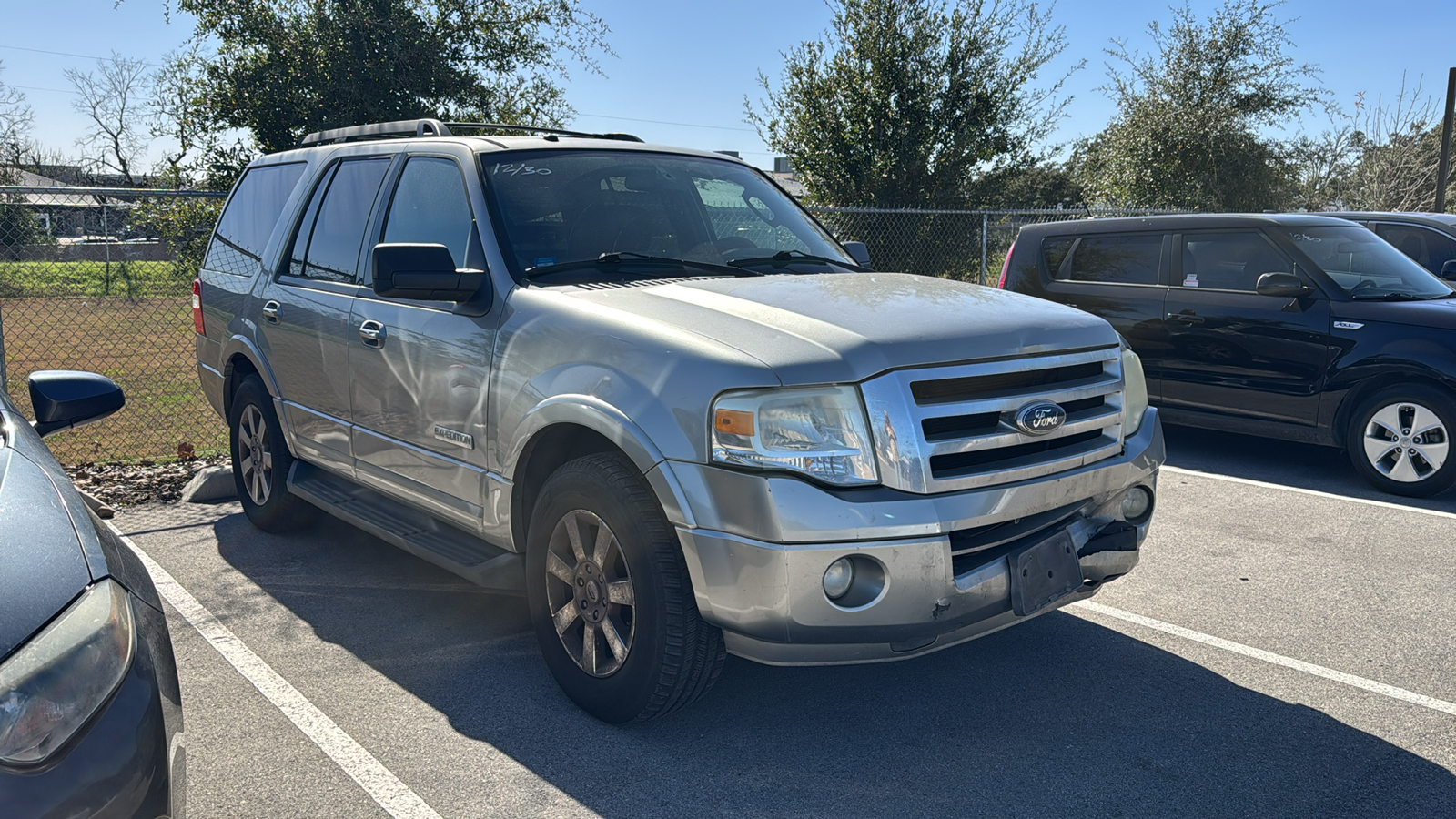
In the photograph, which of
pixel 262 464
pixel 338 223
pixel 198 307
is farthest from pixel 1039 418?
pixel 198 307

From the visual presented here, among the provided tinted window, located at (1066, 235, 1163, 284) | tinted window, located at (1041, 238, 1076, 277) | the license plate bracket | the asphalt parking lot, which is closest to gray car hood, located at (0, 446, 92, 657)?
the asphalt parking lot

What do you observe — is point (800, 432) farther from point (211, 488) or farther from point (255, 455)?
point (211, 488)

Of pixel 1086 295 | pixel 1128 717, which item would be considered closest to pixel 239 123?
pixel 1086 295

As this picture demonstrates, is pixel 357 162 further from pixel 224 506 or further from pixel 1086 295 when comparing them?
pixel 1086 295

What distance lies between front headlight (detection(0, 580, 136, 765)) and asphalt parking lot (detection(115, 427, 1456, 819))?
1263 millimetres

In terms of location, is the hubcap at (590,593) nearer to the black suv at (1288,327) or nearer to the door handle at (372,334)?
the door handle at (372,334)

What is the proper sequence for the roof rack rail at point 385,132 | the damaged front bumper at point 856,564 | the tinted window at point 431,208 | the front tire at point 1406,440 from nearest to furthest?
the damaged front bumper at point 856,564 < the tinted window at point 431,208 < the roof rack rail at point 385,132 < the front tire at point 1406,440

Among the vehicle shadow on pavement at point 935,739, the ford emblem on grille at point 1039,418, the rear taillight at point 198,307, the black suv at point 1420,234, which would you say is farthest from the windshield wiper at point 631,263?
the black suv at point 1420,234

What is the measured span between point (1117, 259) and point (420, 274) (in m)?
6.31

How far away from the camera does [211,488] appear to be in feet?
22.2

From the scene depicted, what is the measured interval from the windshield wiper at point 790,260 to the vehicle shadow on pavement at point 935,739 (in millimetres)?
1617

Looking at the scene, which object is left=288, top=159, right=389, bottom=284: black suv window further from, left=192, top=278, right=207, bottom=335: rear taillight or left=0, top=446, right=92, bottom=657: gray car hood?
left=0, top=446, right=92, bottom=657: gray car hood

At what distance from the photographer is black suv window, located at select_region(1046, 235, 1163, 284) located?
8195 mm

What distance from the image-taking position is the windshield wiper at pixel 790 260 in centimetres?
434
